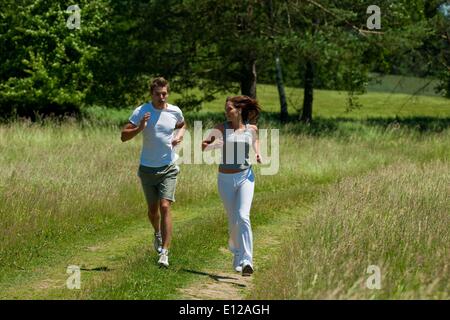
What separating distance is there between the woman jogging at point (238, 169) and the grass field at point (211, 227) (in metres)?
0.40

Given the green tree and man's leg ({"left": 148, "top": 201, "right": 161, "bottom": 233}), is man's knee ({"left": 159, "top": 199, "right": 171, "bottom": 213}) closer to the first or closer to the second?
man's leg ({"left": 148, "top": 201, "right": 161, "bottom": 233})

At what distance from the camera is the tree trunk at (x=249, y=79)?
2649 cm

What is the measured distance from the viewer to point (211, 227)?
10.9 meters

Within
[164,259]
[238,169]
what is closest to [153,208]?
[164,259]

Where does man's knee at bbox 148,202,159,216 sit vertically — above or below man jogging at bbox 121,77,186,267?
below

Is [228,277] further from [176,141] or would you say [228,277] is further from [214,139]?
[176,141]

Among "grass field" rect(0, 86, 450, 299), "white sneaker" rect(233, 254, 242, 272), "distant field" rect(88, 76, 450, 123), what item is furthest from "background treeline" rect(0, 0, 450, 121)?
"white sneaker" rect(233, 254, 242, 272)

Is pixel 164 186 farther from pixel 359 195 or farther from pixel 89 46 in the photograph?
pixel 89 46

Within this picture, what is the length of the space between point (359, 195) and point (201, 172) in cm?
477

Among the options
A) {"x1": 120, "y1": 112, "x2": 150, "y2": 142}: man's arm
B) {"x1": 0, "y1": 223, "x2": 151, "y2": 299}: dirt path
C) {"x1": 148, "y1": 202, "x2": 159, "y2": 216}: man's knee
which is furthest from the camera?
{"x1": 148, "y1": 202, "x2": 159, "y2": 216}: man's knee

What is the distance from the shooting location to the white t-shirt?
859cm

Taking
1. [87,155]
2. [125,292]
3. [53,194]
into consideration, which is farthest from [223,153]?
[87,155]

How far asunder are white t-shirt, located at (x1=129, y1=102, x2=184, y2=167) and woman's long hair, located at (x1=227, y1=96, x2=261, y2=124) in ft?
2.84

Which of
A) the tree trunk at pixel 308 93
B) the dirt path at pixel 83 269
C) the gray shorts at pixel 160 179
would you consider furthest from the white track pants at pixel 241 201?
the tree trunk at pixel 308 93
